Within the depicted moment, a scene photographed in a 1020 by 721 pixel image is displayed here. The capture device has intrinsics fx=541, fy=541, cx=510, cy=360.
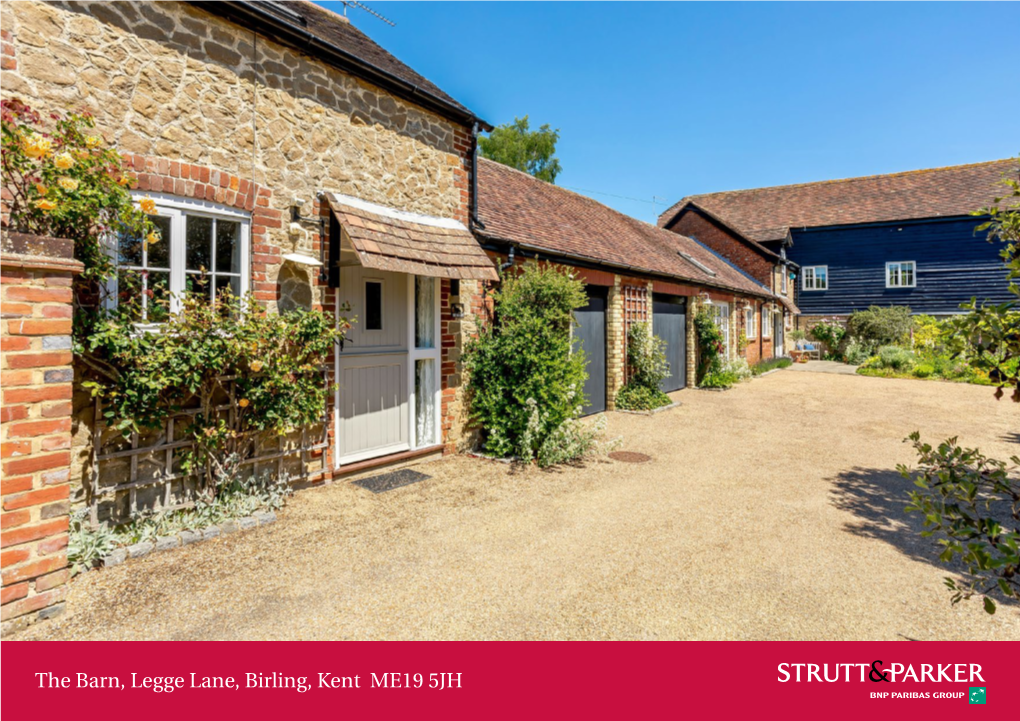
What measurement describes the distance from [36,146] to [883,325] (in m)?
27.7

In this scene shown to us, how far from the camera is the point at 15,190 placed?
386cm

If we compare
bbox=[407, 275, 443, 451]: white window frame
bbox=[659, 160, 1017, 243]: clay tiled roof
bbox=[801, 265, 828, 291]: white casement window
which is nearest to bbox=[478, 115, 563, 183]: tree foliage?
bbox=[659, 160, 1017, 243]: clay tiled roof

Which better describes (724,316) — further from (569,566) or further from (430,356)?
(569,566)

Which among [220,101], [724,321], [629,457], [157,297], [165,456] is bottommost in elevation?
[629,457]

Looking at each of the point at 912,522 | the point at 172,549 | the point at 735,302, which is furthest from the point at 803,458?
the point at 735,302

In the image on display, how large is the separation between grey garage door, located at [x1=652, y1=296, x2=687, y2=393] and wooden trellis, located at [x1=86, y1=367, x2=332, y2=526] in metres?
10.1

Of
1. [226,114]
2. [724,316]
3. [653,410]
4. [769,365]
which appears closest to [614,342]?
[653,410]

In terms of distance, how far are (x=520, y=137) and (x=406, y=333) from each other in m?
29.9

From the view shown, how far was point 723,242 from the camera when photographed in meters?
25.5

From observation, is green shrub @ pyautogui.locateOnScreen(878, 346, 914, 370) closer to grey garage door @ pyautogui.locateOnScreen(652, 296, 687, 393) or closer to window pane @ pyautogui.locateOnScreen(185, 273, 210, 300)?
grey garage door @ pyautogui.locateOnScreen(652, 296, 687, 393)

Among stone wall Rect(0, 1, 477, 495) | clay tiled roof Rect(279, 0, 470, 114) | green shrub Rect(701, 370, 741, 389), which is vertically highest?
clay tiled roof Rect(279, 0, 470, 114)

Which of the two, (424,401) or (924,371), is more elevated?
(924,371)

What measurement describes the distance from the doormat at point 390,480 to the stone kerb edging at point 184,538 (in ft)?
3.91

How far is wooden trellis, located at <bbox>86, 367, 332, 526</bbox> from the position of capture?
168 inches
